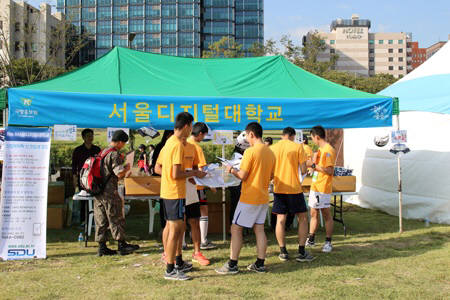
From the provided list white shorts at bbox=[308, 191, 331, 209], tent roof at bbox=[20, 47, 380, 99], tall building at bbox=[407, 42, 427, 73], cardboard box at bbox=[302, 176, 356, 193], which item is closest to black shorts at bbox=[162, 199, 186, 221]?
white shorts at bbox=[308, 191, 331, 209]

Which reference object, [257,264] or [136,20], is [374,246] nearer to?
[257,264]

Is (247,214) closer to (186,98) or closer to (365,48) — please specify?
(186,98)

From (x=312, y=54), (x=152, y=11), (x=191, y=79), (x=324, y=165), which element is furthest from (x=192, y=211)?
(x=152, y=11)

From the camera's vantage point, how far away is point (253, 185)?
14.6 ft

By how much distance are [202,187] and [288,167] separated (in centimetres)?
127

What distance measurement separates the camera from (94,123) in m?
5.57

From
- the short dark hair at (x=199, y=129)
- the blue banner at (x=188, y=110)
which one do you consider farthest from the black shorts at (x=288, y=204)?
the blue banner at (x=188, y=110)

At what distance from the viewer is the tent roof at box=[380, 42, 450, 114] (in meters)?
8.02

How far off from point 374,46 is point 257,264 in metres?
125

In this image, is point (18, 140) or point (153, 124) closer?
point (18, 140)

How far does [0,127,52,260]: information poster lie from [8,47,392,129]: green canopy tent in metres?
0.29

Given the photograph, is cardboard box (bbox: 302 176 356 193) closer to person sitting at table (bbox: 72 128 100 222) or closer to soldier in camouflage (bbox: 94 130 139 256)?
soldier in camouflage (bbox: 94 130 139 256)

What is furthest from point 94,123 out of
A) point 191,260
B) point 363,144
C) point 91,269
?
point 363,144

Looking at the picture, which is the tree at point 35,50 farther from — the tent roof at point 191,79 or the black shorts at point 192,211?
the black shorts at point 192,211
